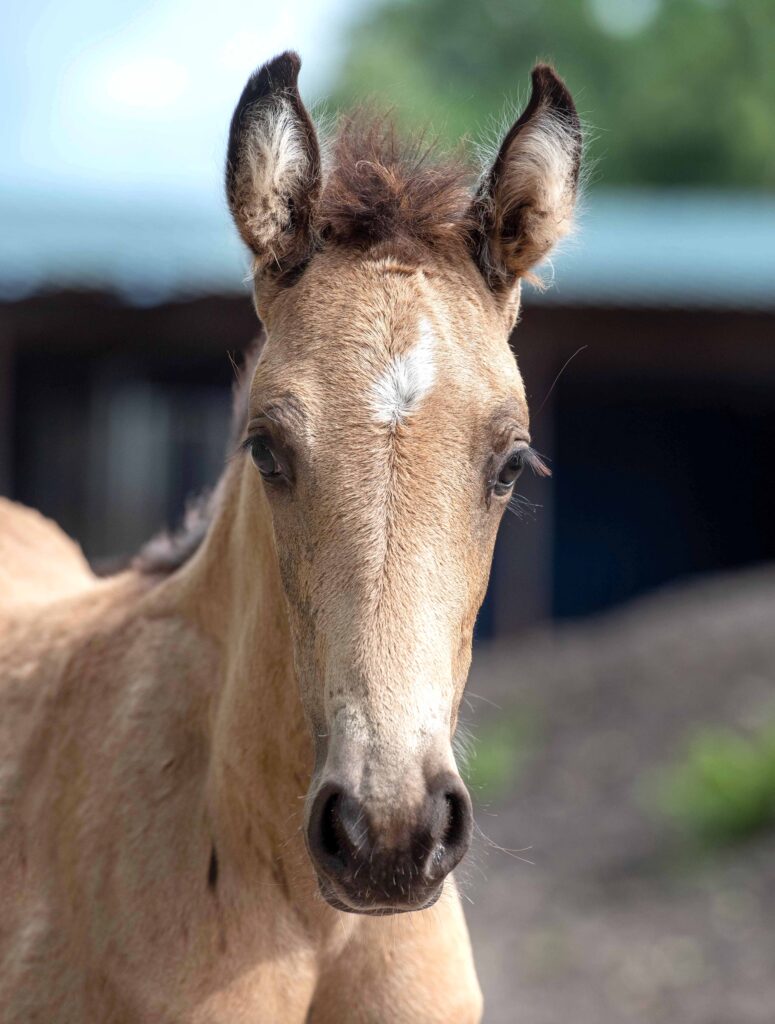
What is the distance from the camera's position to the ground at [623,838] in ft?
20.1

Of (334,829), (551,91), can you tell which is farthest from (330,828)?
(551,91)

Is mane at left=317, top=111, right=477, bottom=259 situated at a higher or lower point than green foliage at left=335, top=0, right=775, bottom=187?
lower

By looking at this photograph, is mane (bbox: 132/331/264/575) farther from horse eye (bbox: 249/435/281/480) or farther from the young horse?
horse eye (bbox: 249/435/281/480)

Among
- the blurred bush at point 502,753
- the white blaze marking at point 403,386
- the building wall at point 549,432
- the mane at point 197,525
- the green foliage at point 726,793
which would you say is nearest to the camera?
the white blaze marking at point 403,386

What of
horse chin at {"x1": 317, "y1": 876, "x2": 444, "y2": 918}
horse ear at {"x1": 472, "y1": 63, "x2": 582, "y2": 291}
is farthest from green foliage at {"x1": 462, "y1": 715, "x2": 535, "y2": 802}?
horse chin at {"x1": 317, "y1": 876, "x2": 444, "y2": 918}

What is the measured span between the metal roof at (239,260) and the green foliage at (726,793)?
3.55 meters

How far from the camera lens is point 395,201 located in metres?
2.48

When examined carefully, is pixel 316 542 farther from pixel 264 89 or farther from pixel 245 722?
pixel 264 89

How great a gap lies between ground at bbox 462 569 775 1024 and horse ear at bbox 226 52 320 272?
256cm

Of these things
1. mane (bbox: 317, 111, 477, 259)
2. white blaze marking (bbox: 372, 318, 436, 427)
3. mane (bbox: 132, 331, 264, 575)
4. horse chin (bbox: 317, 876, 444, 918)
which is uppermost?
mane (bbox: 317, 111, 477, 259)

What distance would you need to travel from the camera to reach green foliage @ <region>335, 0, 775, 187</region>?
30.0 metres

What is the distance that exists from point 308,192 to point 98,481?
10818 millimetres

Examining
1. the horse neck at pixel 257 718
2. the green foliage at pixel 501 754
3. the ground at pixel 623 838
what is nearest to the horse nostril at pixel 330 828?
the horse neck at pixel 257 718

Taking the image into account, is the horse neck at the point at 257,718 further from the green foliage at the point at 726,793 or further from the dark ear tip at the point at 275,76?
the green foliage at the point at 726,793
